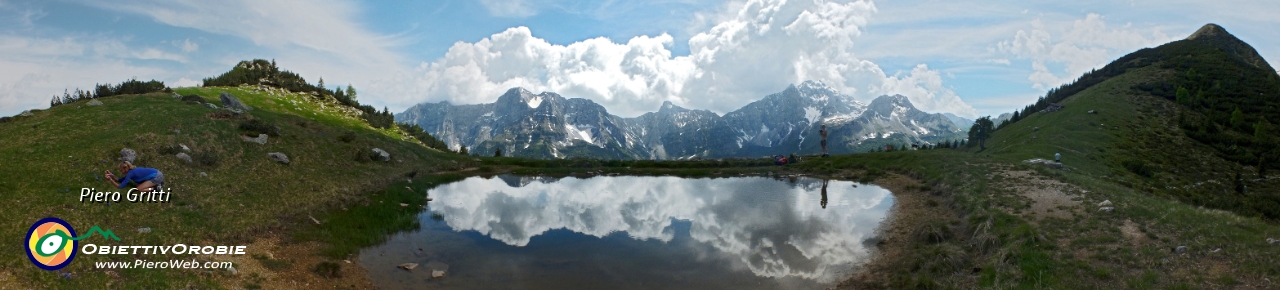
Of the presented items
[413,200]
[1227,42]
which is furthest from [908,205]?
[1227,42]

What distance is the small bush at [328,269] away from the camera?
58.3 feet

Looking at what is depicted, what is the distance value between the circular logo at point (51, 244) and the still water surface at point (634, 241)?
8014 millimetres

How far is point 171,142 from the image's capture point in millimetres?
30031

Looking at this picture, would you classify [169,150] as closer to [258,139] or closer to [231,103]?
[258,139]

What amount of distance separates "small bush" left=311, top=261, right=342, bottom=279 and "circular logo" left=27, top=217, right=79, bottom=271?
20.4ft

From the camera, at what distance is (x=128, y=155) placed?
26141mm

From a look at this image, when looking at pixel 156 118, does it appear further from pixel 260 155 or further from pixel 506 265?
pixel 506 265

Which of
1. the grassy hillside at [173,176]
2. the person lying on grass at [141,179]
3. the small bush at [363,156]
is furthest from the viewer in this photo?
the small bush at [363,156]

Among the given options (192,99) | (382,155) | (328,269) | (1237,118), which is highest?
(1237,118)

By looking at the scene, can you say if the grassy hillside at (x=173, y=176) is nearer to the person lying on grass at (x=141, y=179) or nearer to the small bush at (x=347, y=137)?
the small bush at (x=347, y=137)

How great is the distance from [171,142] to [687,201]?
3324 cm

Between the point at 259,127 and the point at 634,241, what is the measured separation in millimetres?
35134

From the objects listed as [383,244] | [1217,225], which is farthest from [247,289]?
[1217,225]

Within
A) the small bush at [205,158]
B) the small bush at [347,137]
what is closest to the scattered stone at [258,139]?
the small bush at [205,158]
